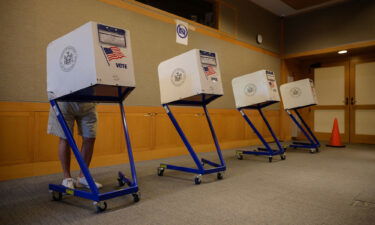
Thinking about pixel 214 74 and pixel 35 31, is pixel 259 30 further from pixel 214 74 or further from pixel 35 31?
Answer: pixel 35 31

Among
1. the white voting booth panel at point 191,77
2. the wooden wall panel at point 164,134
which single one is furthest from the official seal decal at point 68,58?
the wooden wall panel at point 164,134

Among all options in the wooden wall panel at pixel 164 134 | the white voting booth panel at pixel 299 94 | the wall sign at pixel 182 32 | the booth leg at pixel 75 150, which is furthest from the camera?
the white voting booth panel at pixel 299 94

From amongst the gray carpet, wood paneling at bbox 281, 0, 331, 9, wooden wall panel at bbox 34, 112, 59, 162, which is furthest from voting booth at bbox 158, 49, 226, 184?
wood paneling at bbox 281, 0, 331, 9

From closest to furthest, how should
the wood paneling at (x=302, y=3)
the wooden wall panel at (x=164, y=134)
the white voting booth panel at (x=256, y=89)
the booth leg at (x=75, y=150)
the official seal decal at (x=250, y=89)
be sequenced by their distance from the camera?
the booth leg at (x=75, y=150)
the white voting booth panel at (x=256, y=89)
the official seal decal at (x=250, y=89)
the wooden wall panel at (x=164, y=134)
the wood paneling at (x=302, y=3)

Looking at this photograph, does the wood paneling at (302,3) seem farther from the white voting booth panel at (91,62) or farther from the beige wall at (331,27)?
the white voting booth panel at (91,62)

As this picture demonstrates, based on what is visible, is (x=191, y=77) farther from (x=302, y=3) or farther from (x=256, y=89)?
(x=302, y=3)

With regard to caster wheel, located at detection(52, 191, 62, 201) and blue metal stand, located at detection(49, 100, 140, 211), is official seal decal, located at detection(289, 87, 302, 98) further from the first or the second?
caster wheel, located at detection(52, 191, 62, 201)

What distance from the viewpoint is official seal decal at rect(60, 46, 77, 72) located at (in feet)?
5.93

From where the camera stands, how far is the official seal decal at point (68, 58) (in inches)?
71.2

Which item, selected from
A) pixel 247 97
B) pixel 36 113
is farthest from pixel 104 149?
pixel 247 97

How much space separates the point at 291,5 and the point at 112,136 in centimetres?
520

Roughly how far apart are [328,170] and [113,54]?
274 cm

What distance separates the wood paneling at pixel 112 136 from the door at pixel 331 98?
287 cm

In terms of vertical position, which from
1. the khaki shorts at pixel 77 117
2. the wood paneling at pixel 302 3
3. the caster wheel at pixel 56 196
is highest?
the wood paneling at pixel 302 3
